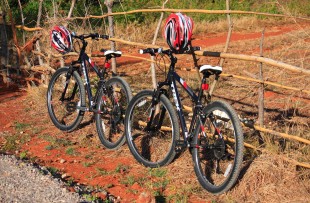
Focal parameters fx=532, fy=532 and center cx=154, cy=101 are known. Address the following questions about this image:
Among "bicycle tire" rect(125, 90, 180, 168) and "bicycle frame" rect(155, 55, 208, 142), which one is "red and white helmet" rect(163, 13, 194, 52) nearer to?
"bicycle frame" rect(155, 55, 208, 142)

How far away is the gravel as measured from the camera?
14.1 ft

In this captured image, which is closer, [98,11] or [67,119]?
[67,119]

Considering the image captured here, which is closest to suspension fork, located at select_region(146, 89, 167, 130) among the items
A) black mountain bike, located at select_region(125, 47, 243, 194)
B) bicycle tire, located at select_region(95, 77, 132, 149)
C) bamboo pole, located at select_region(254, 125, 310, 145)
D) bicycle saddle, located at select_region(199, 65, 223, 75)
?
black mountain bike, located at select_region(125, 47, 243, 194)

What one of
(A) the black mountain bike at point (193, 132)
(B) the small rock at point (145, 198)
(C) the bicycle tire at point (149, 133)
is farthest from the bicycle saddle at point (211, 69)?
(B) the small rock at point (145, 198)

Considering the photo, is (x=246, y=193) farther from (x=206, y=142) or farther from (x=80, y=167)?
(x=80, y=167)

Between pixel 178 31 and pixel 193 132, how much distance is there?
0.91 meters

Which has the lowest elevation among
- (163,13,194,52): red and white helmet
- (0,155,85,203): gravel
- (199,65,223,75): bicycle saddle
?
(0,155,85,203): gravel

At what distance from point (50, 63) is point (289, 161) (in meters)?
4.88

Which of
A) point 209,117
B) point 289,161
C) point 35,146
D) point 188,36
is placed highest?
point 188,36

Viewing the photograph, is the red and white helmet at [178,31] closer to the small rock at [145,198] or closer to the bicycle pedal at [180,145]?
the bicycle pedal at [180,145]

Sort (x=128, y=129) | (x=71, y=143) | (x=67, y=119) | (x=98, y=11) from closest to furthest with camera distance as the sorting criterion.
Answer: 1. (x=128, y=129)
2. (x=71, y=143)
3. (x=67, y=119)
4. (x=98, y=11)

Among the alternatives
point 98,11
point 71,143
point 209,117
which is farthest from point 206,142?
point 98,11

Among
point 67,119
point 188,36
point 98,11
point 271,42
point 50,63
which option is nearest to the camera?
point 188,36

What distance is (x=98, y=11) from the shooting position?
17.0 m
